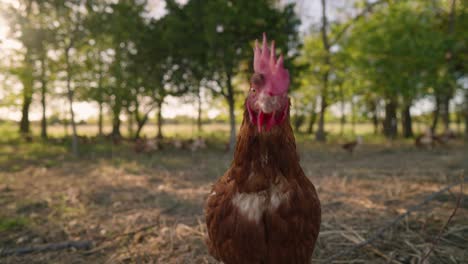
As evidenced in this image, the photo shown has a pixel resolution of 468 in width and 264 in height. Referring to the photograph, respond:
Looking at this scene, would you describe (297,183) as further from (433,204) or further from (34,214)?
(34,214)

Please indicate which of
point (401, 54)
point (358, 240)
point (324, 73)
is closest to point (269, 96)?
point (358, 240)

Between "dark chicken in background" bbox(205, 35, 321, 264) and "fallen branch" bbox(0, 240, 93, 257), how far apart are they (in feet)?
7.51

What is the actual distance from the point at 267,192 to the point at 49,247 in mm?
2924

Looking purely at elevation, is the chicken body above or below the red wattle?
below

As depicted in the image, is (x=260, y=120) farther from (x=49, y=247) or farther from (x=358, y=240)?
(x=49, y=247)

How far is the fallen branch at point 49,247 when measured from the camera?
3.03 meters

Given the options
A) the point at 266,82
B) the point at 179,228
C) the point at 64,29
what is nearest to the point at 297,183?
the point at 266,82

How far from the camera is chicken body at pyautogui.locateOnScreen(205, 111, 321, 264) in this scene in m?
1.63

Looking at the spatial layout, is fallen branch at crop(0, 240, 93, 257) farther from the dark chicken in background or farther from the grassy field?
the dark chicken in background

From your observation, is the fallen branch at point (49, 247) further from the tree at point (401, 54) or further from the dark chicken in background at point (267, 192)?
the tree at point (401, 54)

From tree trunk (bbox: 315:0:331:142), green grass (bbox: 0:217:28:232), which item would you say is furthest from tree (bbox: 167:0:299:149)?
green grass (bbox: 0:217:28:232)

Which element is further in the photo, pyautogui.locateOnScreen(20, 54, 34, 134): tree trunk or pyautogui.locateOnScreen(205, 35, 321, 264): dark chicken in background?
pyautogui.locateOnScreen(20, 54, 34, 134): tree trunk

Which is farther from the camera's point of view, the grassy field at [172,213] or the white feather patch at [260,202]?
the grassy field at [172,213]

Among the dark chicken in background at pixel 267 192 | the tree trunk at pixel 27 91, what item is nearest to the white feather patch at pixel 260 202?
the dark chicken in background at pixel 267 192
